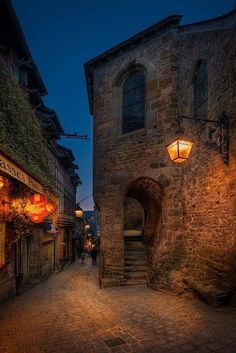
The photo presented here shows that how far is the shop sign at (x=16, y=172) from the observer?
4.79 metres

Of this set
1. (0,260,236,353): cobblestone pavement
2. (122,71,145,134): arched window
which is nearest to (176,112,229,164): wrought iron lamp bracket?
(122,71,145,134): arched window

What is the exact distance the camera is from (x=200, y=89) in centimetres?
823

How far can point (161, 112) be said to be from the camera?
9727 mm

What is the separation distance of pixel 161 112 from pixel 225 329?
283 inches

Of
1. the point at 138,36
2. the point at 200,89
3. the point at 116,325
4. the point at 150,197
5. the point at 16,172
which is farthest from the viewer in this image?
the point at 150,197

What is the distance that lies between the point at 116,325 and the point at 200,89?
7109 mm

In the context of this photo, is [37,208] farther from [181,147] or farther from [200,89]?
[200,89]

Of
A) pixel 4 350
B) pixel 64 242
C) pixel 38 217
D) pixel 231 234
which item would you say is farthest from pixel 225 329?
pixel 64 242

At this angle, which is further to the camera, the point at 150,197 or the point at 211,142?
the point at 150,197

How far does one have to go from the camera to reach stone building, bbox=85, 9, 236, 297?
6652 mm

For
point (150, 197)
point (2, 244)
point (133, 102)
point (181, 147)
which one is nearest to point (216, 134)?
point (181, 147)

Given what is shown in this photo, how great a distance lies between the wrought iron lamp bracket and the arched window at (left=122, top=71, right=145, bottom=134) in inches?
136

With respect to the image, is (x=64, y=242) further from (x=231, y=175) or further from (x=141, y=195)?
(x=231, y=175)

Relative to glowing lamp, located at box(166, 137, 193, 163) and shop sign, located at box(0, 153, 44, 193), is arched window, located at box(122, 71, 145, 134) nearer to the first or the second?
glowing lamp, located at box(166, 137, 193, 163)
